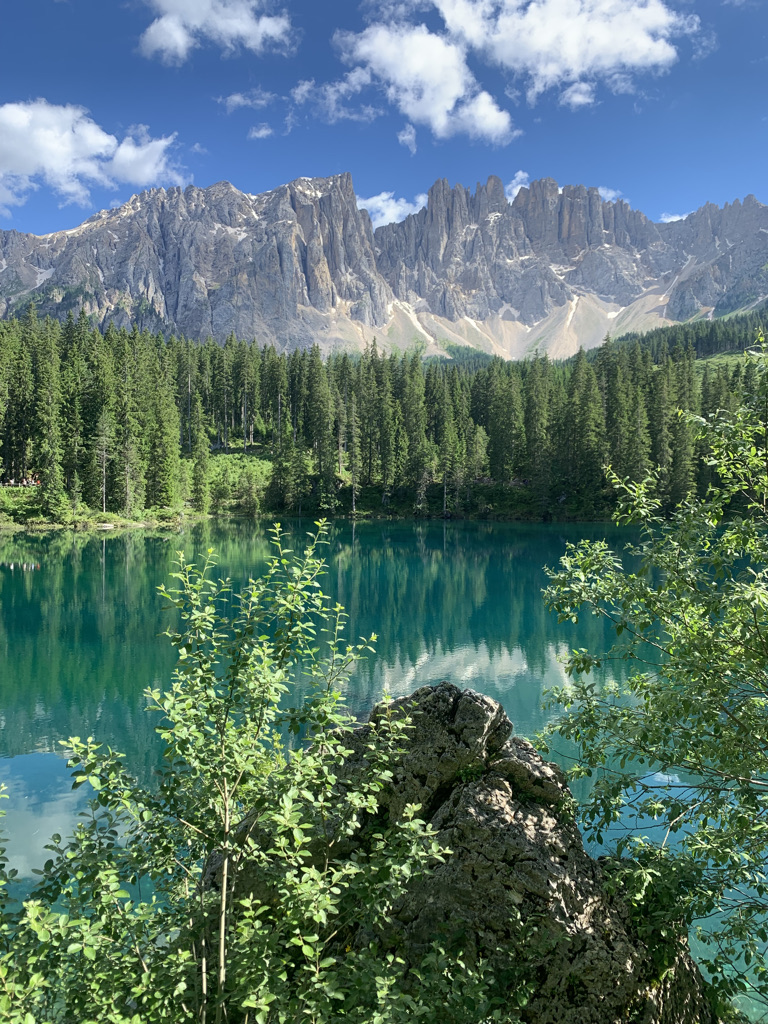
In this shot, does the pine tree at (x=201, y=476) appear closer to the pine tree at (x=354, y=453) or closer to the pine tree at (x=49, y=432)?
the pine tree at (x=49, y=432)

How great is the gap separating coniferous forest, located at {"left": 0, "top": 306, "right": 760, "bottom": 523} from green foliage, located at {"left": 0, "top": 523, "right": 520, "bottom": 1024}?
233 feet

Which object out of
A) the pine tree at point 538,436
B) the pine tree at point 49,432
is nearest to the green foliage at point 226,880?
the pine tree at point 49,432

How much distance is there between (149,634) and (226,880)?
88.4 feet

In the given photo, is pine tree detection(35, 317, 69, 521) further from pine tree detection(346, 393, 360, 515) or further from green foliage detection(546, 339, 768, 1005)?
green foliage detection(546, 339, 768, 1005)

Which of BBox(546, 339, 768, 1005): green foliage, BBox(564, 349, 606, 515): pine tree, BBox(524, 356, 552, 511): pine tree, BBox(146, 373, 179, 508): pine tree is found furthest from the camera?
BBox(524, 356, 552, 511): pine tree

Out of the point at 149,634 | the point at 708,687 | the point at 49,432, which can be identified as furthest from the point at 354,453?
the point at 708,687

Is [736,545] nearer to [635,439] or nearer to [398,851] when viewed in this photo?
[398,851]

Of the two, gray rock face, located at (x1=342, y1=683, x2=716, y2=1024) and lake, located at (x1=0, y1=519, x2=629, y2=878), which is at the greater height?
Answer: gray rock face, located at (x1=342, y1=683, x2=716, y2=1024)

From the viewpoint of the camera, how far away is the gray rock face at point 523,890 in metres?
5.07

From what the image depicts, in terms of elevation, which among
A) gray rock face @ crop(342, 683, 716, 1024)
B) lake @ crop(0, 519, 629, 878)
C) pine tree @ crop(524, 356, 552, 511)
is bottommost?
lake @ crop(0, 519, 629, 878)

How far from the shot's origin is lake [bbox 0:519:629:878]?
1625 cm

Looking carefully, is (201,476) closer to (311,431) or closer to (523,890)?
(311,431)

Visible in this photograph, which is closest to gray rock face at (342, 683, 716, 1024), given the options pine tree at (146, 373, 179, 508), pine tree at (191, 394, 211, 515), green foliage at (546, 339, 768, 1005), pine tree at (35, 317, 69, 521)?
green foliage at (546, 339, 768, 1005)

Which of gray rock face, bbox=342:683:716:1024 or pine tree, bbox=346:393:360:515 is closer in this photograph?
gray rock face, bbox=342:683:716:1024
